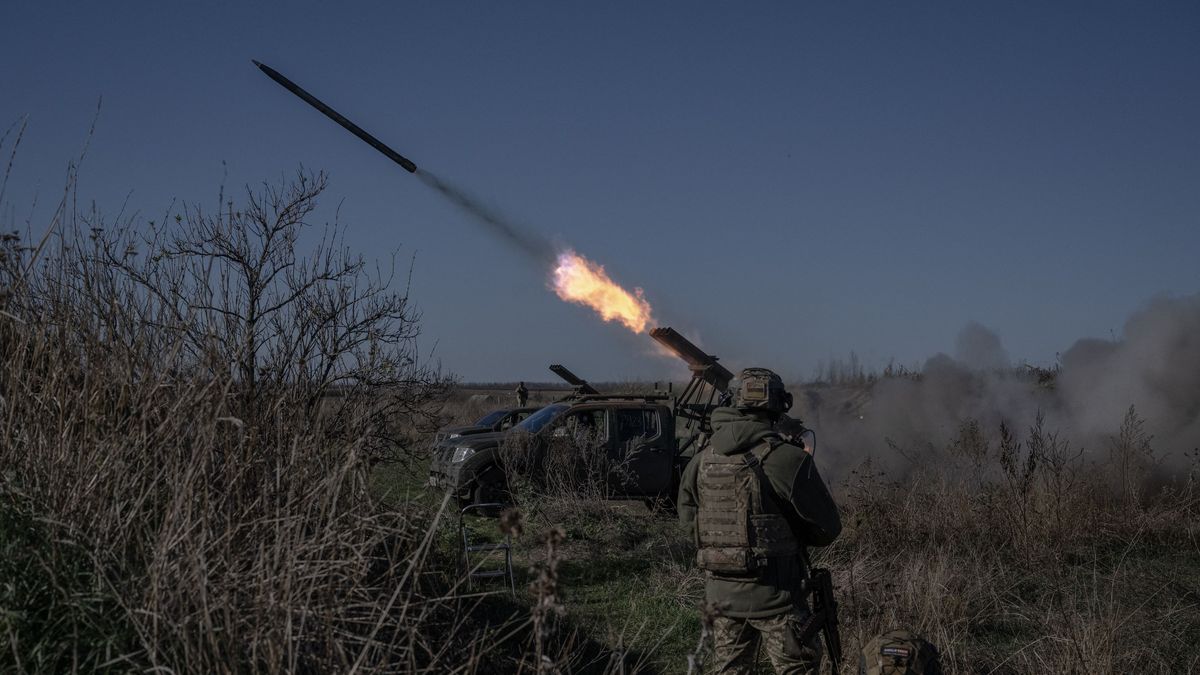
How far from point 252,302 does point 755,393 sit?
236 inches

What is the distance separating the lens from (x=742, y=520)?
495cm

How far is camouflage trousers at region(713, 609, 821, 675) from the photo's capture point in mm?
4773

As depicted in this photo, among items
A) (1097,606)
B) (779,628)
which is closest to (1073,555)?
(1097,606)

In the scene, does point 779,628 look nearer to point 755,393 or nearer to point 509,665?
point 755,393

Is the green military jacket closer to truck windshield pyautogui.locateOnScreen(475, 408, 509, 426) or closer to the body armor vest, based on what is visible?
the body armor vest

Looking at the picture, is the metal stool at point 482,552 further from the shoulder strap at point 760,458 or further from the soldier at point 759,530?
the shoulder strap at point 760,458

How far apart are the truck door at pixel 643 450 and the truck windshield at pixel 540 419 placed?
2.76 feet

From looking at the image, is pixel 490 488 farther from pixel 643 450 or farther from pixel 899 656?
pixel 899 656

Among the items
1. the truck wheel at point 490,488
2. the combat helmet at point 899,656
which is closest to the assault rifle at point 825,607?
the combat helmet at point 899,656

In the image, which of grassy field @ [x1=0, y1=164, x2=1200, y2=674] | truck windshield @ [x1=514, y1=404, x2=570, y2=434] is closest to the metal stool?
grassy field @ [x1=0, y1=164, x2=1200, y2=674]

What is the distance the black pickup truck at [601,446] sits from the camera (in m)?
12.9

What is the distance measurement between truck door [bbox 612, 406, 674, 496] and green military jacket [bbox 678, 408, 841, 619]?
25.8ft

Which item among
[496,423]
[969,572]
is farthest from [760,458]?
[496,423]

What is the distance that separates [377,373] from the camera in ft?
Answer: 33.6
